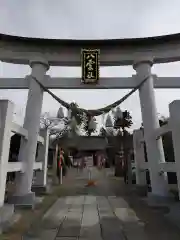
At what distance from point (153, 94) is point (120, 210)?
3540mm

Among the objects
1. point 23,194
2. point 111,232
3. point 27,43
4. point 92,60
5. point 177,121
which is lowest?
point 111,232

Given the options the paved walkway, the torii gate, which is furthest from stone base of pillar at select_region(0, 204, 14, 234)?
the torii gate

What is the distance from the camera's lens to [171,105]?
4492 millimetres

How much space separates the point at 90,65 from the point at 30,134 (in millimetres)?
2844

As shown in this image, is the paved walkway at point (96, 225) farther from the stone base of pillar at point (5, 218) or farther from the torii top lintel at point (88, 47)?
the torii top lintel at point (88, 47)

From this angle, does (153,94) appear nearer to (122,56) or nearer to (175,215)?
(122,56)

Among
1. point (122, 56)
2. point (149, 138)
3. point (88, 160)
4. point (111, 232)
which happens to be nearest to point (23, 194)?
point (111, 232)

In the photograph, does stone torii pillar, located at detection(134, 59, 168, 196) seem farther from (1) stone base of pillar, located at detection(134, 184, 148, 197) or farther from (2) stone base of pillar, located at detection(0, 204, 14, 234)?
(2) stone base of pillar, located at detection(0, 204, 14, 234)

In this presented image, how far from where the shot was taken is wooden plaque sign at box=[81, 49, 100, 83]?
7.05 m

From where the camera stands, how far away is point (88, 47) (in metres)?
7.41

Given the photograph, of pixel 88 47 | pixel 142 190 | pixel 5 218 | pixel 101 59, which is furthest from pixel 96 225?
pixel 88 47

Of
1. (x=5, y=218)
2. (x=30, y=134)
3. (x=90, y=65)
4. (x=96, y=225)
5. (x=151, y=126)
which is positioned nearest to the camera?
(x=5, y=218)

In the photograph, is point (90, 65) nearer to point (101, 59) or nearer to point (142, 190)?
point (101, 59)

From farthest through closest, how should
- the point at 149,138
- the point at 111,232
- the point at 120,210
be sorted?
the point at 149,138
the point at 120,210
the point at 111,232
